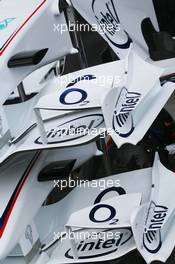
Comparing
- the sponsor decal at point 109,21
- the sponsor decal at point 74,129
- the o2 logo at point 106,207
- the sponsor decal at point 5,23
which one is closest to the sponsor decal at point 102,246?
the o2 logo at point 106,207

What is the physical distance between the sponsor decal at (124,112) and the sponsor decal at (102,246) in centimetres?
30

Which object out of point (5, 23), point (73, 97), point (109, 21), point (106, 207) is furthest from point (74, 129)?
point (109, 21)

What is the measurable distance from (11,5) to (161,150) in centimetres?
83

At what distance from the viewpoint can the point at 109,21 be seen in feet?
8.29

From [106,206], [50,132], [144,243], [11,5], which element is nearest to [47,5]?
[11,5]

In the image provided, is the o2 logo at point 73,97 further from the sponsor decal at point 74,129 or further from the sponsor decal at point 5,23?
the sponsor decal at point 5,23

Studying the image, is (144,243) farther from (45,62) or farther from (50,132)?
(45,62)

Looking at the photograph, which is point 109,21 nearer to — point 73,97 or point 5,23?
point 5,23

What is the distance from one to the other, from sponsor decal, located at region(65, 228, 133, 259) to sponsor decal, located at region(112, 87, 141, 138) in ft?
0.98

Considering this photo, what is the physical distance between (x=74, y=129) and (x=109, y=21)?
991mm

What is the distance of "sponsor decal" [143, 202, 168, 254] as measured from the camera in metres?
1.66

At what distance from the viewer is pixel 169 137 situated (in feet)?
8.14

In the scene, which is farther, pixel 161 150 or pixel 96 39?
pixel 96 39

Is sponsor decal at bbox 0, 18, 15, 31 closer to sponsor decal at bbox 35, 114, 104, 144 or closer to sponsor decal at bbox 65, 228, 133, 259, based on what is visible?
sponsor decal at bbox 35, 114, 104, 144
